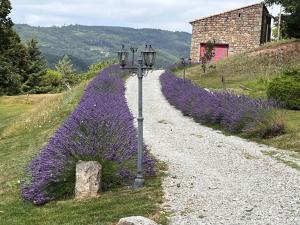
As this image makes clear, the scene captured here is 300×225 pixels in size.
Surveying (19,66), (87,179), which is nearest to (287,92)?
(87,179)

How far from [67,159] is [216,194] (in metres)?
3.04

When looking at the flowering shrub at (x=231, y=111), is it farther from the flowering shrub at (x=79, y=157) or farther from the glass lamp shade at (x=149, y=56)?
the glass lamp shade at (x=149, y=56)

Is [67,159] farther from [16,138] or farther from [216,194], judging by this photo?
[16,138]

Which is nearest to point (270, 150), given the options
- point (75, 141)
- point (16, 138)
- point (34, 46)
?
point (75, 141)

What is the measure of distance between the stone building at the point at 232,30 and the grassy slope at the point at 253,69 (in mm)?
6605

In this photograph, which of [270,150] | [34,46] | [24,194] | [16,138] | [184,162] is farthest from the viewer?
[34,46]

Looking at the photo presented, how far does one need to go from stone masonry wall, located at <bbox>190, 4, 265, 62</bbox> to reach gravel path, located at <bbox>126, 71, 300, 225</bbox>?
32146 millimetres

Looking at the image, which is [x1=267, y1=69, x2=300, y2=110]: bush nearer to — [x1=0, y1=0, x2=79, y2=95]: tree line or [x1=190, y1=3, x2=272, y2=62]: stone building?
[x1=0, y1=0, x2=79, y2=95]: tree line

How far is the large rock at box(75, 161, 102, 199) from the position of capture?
9469 mm

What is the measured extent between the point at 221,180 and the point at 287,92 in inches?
375

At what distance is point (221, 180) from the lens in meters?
10.2

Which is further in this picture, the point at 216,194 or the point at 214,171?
the point at 214,171

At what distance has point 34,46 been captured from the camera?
202 feet

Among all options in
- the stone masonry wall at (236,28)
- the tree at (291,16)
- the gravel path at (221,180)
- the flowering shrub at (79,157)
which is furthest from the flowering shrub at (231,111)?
the stone masonry wall at (236,28)
